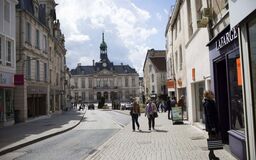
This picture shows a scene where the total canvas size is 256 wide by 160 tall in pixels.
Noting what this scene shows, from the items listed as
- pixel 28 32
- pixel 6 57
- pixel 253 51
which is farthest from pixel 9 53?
pixel 253 51

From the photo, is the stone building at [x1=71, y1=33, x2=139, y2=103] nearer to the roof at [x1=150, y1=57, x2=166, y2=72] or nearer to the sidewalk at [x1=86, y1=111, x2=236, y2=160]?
the roof at [x1=150, y1=57, x2=166, y2=72]

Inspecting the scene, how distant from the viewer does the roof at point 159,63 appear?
8300 centimetres

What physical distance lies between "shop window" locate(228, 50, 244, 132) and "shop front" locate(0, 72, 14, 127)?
56.9 feet

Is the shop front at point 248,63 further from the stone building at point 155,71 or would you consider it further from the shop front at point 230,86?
the stone building at point 155,71

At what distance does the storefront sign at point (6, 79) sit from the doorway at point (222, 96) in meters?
16.0

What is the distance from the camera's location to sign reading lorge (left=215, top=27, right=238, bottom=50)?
9593 mm

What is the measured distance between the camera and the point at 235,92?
10312 mm

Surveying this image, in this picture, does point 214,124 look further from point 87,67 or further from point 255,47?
point 87,67

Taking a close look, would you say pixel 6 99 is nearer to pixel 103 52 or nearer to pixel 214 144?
pixel 214 144

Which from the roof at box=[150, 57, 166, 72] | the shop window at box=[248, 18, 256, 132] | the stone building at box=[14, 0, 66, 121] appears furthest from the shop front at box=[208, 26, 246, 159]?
the roof at box=[150, 57, 166, 72]

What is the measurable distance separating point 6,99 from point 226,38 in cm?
2040

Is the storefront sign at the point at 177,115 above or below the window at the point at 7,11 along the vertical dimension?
below

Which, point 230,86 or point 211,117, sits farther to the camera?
point 230,86

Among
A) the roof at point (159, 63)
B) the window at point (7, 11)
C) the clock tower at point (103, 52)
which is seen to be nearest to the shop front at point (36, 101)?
the window at point (7, 11)
